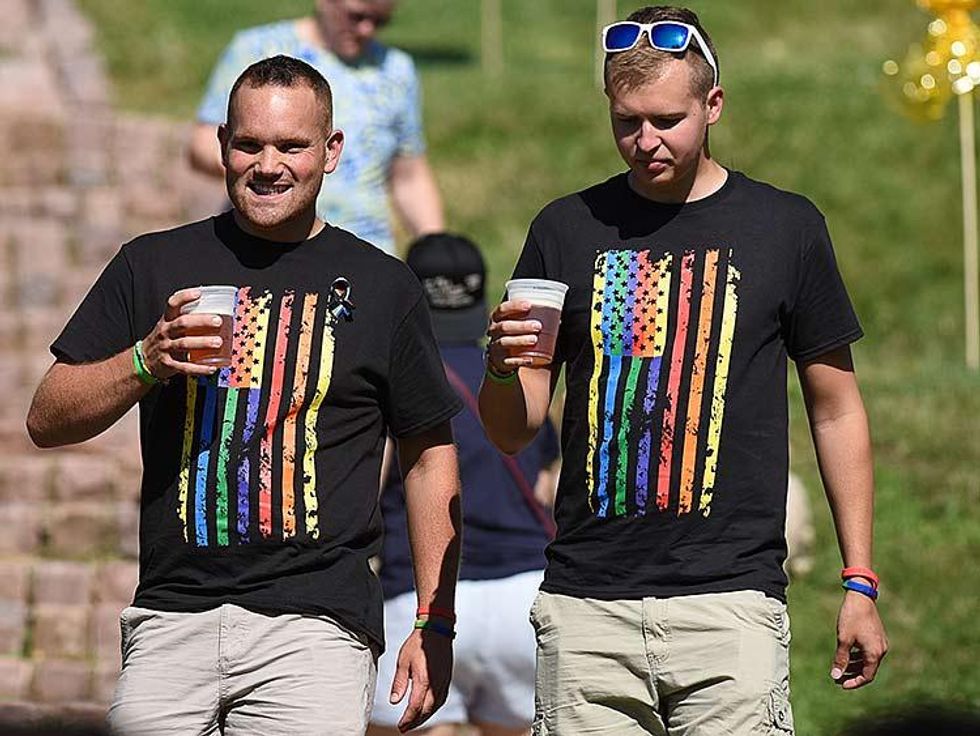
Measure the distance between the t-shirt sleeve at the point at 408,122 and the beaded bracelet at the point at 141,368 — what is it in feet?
9.71

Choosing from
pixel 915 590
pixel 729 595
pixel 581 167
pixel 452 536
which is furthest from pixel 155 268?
pixel 581 167

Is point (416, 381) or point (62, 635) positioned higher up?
point (416, 381)

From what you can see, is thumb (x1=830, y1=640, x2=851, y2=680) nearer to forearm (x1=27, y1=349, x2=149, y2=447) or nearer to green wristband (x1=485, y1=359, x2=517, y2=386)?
green wristband (x1=485, y1=359, x2=517, y2=386)

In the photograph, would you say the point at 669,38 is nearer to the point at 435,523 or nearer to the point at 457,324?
the point at 435,523

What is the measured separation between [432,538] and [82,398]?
0.81 metres

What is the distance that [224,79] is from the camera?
6328 mm

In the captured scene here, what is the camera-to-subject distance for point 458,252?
5.71 m

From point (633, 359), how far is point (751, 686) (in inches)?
27.7

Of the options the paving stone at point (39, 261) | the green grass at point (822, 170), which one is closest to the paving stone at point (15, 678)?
the green grass at point (822, 170)

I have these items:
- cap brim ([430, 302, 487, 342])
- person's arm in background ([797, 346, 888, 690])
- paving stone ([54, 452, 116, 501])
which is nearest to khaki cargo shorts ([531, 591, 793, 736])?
person's arm in background ([797, 346, 888, 690])

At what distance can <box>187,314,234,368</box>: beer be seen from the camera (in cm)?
362

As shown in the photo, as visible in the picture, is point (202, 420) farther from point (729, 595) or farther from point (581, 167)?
point (581, 167)

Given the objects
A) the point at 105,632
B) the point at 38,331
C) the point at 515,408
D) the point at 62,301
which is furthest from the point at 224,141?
the point at 62,301

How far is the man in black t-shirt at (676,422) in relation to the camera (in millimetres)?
3902
